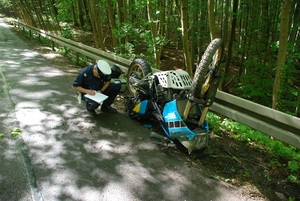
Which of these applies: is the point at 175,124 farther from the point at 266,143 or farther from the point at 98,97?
the point at 98,97

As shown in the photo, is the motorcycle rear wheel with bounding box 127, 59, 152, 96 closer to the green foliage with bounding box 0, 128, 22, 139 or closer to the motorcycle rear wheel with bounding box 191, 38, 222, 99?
the motorcycle rear wheel with bounding box 191, 38, 222, 99

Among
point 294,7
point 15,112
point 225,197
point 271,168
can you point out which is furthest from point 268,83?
point 15,112

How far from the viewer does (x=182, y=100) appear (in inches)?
162

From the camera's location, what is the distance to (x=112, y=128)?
184 inches

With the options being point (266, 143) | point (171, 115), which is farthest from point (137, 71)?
point (266, 143)

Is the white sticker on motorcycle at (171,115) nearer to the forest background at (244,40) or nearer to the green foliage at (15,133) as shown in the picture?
the forest background at (244,40)

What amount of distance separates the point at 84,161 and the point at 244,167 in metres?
2.26

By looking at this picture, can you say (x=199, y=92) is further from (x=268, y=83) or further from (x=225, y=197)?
(x=268, y=83)

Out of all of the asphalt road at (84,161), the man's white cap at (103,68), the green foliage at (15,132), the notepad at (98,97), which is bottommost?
the asphalt road at (84,161)

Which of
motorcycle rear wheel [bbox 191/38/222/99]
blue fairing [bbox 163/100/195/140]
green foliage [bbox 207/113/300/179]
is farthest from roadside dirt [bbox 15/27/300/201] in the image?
motorcycle rear wheel [bbox 191/38/222/99]

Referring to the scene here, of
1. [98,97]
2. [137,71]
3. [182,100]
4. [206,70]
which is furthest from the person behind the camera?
[137,71]

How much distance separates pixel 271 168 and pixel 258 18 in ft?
32.3

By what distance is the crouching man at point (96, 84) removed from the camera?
16.3ft

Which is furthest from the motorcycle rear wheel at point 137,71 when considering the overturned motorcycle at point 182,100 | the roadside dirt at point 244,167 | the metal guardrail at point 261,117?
the metal guardrail at point 261,117
